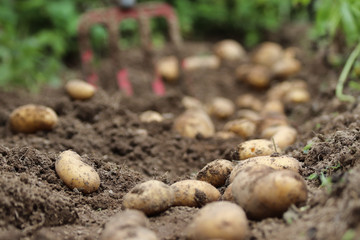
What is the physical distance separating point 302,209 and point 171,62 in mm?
3784

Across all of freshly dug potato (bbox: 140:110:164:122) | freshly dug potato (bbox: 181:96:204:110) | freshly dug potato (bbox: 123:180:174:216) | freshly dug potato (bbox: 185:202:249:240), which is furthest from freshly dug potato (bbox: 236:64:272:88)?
freshly dug potato (bbox: 185:202:249:240)

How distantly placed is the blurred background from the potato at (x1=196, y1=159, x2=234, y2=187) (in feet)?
7.38

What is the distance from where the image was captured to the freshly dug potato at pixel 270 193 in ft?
5.92

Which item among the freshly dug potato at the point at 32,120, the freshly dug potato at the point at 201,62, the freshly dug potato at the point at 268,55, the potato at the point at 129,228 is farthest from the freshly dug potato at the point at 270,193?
the freshly dug potato at the point at 268,55

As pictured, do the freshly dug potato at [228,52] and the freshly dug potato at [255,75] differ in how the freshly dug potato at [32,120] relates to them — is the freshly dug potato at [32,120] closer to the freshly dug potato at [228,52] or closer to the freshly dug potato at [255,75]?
the freshly dug potato at [255,75]

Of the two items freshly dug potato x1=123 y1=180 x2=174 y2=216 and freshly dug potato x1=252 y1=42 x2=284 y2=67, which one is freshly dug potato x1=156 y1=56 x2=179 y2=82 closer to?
freshly dug potato x1=252 y1=42 x2=284 y2=67

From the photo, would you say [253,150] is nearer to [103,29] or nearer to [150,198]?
[150,198]

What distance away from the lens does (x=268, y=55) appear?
587cm

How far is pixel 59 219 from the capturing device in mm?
1968

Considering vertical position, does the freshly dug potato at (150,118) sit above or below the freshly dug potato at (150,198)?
above

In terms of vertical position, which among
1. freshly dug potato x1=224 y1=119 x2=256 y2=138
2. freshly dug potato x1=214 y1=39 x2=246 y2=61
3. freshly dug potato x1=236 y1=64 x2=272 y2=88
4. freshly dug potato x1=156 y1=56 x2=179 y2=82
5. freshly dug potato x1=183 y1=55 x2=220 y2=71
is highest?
freshly dug potato x1=214 y1=39 x2=246 y2=61

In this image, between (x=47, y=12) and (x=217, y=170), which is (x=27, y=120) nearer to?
(x=217, y=170)

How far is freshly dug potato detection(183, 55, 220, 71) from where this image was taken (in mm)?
5617

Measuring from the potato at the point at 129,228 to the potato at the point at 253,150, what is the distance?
97 centimetres
